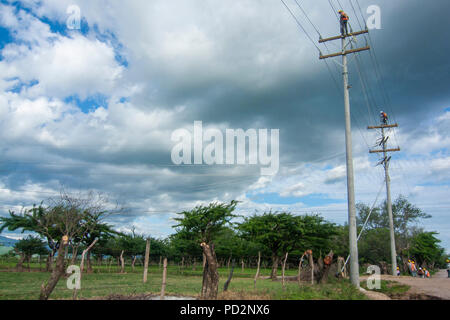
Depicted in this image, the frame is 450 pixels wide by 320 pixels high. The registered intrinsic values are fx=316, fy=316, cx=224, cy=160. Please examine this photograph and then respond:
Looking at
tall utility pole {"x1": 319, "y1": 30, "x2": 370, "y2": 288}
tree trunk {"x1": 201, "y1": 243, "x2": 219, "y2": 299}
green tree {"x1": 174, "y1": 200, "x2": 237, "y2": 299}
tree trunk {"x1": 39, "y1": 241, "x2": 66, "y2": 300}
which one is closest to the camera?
tree trunk {"x1": 39, "y1": 241, "x2": 66, "y2": 300}

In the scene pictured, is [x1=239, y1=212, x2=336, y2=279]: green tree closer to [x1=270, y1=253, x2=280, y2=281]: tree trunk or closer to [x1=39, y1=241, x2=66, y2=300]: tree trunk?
[x1=270, y1=253, x2=280, y2=281]: tree trunk

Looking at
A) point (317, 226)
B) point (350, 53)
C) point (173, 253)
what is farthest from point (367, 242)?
point (350, 53)

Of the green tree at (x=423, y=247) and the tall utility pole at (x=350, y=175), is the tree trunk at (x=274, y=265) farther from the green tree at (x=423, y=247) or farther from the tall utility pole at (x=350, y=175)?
the green tree at (x=423, y=247)

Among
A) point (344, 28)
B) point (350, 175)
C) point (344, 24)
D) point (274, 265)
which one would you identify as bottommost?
point (274, 265)

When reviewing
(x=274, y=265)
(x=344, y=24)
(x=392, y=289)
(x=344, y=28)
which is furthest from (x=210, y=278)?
(x=274, y=265)

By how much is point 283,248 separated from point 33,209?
88.7 feet

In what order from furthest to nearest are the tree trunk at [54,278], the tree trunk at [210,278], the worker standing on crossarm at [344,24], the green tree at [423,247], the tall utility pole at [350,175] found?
the green tree at [423,247] < the worker standing on crossarm at [344,24] < the tall utility pole at [350,175] < the tree trunk at [210,278] < the tree trunk at [54,278]

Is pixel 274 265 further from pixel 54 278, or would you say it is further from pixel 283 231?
pixel 54 278

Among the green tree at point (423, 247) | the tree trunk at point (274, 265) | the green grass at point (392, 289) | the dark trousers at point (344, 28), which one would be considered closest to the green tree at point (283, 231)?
the tree trunk at point (274, 265)

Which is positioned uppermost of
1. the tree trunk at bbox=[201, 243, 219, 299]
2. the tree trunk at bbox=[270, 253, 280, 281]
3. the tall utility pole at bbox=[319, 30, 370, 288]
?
the tall utility pole at bbox=[319, 30, 370, 288]

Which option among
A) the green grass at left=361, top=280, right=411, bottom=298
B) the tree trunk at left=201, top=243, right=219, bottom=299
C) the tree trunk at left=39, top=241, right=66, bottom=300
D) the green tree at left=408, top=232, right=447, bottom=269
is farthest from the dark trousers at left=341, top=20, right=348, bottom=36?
the green tree at left=408, top=232, right=447, bottom=269
